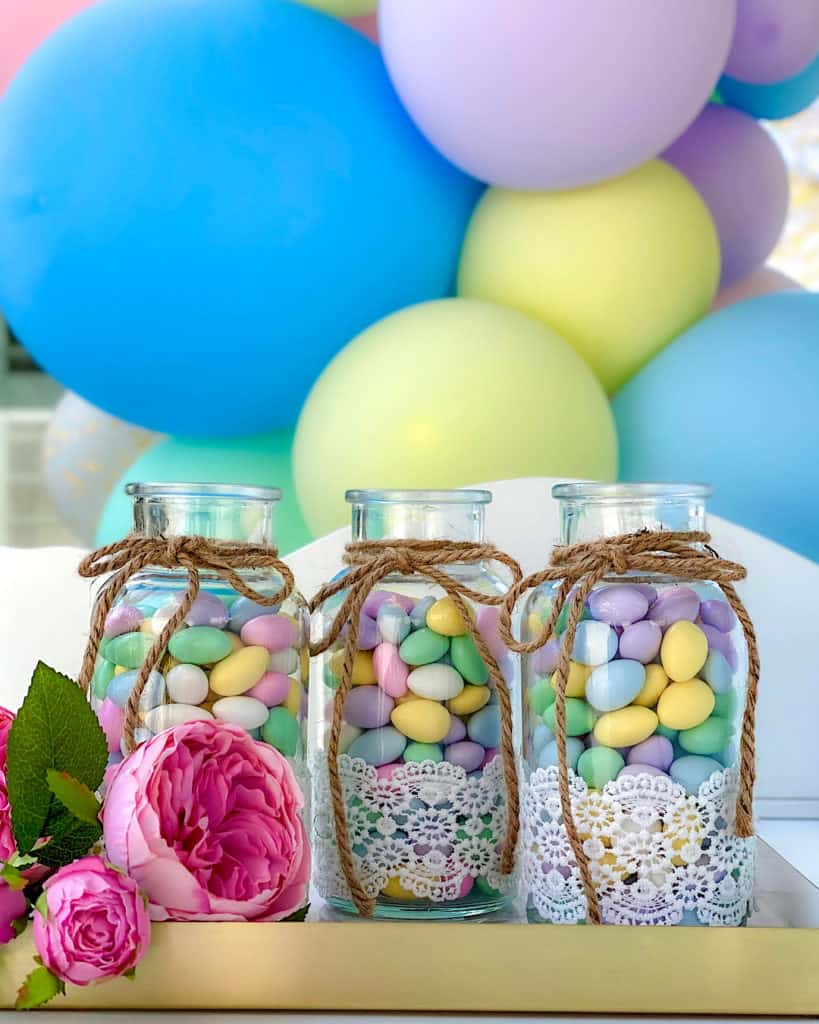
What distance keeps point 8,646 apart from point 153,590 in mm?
281

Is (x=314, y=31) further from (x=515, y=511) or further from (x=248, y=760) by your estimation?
(x=248, y=760)

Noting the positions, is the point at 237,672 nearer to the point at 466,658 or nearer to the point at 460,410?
the point at 466,658

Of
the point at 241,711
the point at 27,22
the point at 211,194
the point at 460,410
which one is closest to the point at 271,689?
the point at 241,711

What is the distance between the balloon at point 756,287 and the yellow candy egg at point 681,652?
81 cm

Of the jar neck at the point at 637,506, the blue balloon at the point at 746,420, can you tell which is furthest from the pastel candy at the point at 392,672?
the blue balloon at the point at 746,420

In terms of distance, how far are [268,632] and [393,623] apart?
0.19 feet

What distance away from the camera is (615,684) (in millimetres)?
530

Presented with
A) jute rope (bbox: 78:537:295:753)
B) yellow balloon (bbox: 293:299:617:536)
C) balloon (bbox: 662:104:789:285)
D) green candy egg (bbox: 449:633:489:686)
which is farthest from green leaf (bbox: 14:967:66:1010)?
balloon (bbox: 662:104:789:285)

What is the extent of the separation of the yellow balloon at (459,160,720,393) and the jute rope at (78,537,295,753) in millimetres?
575

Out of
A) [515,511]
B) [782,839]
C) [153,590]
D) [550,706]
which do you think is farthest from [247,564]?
[782,839]

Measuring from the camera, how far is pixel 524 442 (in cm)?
96

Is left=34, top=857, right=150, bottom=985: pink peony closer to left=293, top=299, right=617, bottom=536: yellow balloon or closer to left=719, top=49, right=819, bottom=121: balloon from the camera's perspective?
left=293, top=299, right=617, bottom=536: yellow balloon

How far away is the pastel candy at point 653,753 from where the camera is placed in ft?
1.74

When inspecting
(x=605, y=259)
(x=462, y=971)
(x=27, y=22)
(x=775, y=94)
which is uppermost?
(x=27, y=22)
